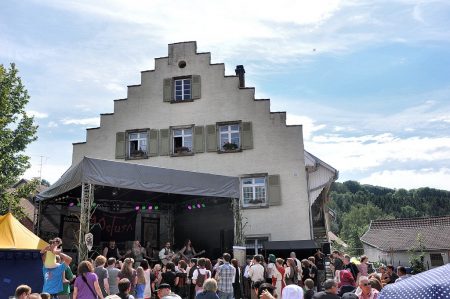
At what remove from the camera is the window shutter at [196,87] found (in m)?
21.8

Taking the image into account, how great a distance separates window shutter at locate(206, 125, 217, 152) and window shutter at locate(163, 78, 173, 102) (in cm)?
252

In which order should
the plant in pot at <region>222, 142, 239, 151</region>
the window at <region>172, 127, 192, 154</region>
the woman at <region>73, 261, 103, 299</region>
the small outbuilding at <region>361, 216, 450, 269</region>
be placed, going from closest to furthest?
the woman at <region>73, 261, 103, 299</region>
the plant in pot at <region>222, 142, 239, 151</region>
the window at <region>172, 127, 192, 154</region>
the small outbuilding at <region>361, 216, 450, 269</region>

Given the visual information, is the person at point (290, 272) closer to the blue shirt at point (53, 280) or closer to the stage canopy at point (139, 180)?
the stage canopy at point (139, 180)

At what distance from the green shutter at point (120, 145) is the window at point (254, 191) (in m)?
6.10

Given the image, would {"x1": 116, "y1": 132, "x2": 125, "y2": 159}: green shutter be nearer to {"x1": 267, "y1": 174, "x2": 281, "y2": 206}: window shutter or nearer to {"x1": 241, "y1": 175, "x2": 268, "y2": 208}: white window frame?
{"x1": 241, "y1": 175, "x2": 268, "y2": 208}: white window frame

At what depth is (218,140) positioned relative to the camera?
831 inches

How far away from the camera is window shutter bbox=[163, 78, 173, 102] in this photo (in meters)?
22.0

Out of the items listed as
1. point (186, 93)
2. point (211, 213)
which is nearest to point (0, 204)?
point (211, 213)

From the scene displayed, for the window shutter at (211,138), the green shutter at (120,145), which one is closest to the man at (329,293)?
the window shutter at (211,138)

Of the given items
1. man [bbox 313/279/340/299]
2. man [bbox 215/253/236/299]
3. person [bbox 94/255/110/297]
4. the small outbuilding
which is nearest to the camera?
man [bbox 313/279/340/299]

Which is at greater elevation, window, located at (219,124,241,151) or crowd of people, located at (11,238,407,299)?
window, located at (219,124,241,151)

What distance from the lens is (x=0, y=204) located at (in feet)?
53.6

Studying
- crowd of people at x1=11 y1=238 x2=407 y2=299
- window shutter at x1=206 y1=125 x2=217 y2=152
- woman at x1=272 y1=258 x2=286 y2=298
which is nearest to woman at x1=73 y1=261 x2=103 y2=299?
crowd of people at x1=11 y1=238 x2=407 y2=299

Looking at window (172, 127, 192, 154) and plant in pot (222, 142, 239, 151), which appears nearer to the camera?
plant in pot (222, 142, 239, 151)
